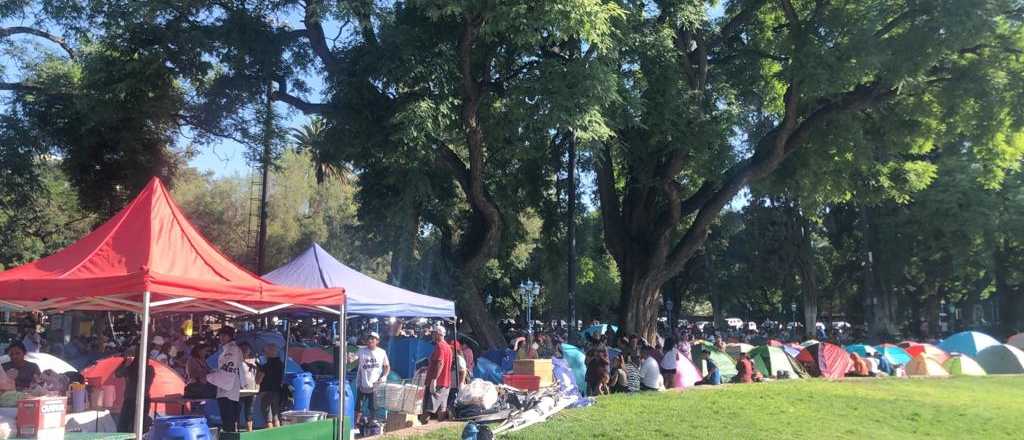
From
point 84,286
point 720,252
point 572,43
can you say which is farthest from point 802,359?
point 720,252

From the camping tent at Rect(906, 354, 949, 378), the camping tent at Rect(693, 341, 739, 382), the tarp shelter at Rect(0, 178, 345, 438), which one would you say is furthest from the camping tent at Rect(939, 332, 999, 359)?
the tarp shelter at Rect(0, 178, 345, 438)

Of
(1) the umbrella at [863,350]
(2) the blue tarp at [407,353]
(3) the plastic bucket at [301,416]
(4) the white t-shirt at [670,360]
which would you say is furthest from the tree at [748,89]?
(3) the plastic bucket at [301,416]

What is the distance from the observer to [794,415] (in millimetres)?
13391

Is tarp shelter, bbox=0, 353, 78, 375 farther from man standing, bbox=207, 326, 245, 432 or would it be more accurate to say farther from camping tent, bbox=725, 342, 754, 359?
camping tent, bbox=725, 342, 754, 359

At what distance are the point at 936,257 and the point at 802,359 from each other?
2214 cm

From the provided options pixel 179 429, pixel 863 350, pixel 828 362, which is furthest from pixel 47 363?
pixel 863 350

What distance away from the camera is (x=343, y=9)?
1698 cm

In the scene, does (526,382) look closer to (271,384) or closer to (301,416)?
(271,384)

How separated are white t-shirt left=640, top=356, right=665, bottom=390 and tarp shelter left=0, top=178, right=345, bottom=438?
9.22 metres

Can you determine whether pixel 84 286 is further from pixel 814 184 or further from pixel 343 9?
pixel 814 184

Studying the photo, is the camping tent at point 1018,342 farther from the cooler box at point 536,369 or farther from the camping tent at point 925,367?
the cooler box at point 536,369

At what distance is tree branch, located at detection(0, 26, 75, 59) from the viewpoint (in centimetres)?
2223

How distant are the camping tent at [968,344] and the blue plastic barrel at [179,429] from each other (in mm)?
26457

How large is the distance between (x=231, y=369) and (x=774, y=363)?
52.3 ft
